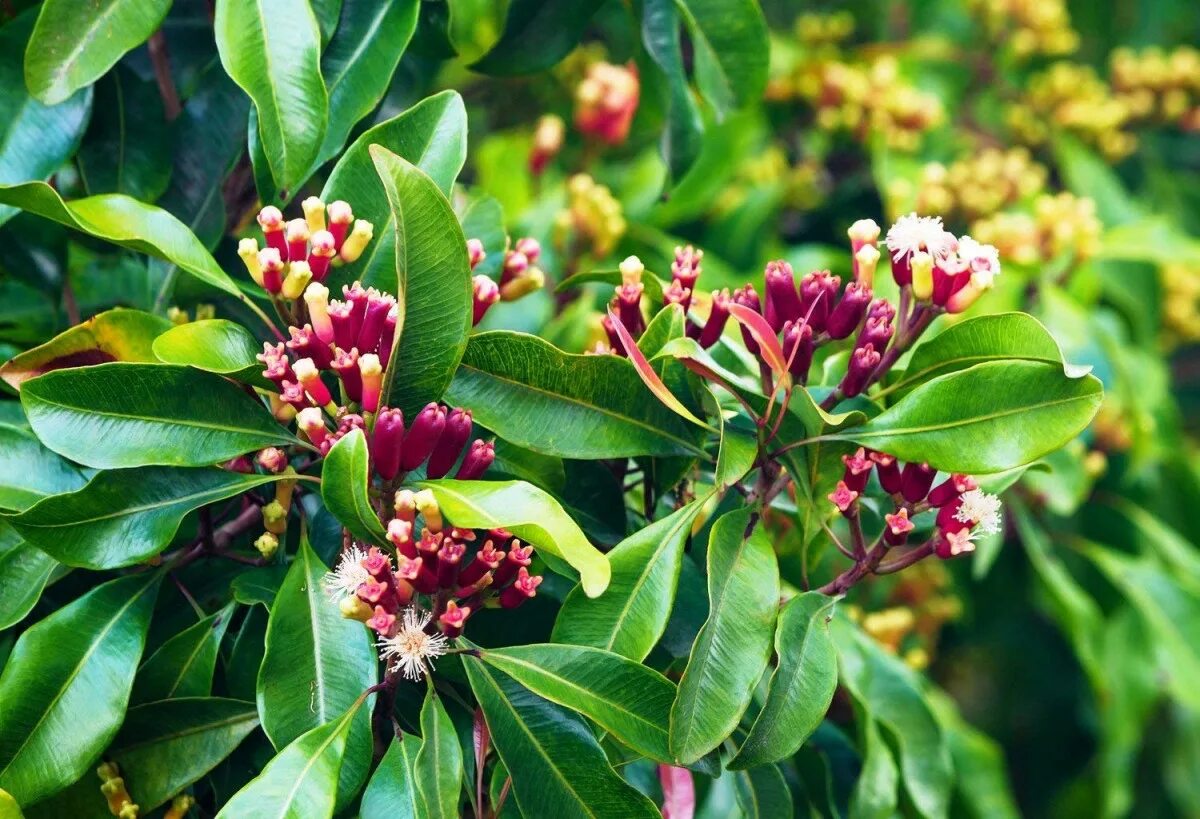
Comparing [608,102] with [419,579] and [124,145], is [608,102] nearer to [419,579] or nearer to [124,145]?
[124,145]

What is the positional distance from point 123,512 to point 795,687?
46 centimetres

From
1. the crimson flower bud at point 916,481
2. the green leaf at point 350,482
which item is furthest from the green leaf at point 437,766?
the crimson flower bud at point 916,481

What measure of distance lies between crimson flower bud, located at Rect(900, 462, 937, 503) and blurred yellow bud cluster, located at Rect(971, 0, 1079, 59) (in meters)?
1.86

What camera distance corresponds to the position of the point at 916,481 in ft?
2.82

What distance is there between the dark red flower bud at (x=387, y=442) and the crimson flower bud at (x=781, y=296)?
0.94ft

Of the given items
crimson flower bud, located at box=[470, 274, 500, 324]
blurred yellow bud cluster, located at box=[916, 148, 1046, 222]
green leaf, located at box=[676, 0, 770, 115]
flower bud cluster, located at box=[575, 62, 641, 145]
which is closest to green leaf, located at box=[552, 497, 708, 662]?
crimson flower bud, located at box=[470, 274, 500, 324]

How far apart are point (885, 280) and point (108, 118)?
0.99 m

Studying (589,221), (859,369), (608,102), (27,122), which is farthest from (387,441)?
(608,102)

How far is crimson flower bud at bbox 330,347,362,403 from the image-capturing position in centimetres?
79

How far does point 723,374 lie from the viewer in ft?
2.67

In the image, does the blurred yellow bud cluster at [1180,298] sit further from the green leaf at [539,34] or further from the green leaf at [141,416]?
the green leaf at [141,416]

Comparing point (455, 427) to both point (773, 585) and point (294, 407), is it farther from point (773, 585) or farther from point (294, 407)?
point (773, 585)

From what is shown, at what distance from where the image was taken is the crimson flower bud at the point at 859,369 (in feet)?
2.82

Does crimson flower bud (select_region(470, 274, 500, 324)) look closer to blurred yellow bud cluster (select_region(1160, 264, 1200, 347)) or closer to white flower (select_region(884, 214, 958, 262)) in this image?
white flower (select_region(884, 214, 958, 262))
